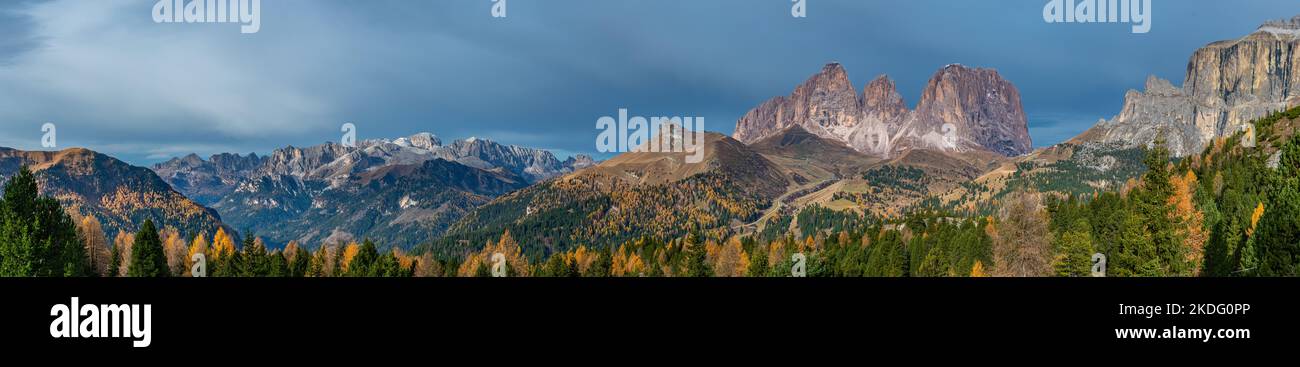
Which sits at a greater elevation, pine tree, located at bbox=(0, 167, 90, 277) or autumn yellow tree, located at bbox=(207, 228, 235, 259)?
pine tree, located at bbox=(0, 167, 90, 277)

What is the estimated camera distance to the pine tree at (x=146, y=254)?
11156cm

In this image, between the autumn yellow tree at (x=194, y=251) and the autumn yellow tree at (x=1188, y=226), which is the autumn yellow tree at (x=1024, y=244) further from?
the autumn yellow tree at (x=194, y=251)

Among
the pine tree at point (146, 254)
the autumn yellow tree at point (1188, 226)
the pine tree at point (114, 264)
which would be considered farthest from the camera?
the pine tree at point (114, 264)

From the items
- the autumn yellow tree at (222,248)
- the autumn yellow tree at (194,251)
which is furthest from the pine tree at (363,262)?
the autumn yellow tree at (194,251)

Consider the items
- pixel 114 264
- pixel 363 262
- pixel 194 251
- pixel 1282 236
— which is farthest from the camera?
pixel 194 251

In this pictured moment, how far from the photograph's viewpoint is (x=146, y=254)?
114m

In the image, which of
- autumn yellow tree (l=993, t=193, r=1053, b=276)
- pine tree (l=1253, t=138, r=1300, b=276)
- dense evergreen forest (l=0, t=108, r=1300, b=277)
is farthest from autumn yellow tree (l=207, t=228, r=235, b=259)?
pine tree (l=1253, t=138, r=1300, b=276)

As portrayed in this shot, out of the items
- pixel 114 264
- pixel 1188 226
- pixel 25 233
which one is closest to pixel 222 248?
pixel 114 264

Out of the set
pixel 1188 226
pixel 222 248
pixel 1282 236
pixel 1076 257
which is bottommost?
pixel 222 248

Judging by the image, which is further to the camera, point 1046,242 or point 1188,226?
point 1046,242

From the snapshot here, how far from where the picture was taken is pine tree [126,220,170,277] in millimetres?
111562

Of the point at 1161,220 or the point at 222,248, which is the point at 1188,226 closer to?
the point at 1161,220

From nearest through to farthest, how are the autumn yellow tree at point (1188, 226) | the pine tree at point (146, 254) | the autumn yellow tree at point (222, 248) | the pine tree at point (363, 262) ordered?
the autumn yellow tree at point (1188, 226), the pine tree at point (146, 254), the pine tree at point (363, 262), the autumn yellow tree at point (222, 248)

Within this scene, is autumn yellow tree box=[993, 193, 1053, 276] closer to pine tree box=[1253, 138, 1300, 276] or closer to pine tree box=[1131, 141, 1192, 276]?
pine tree box=[1131, 141, 1192, 276]
